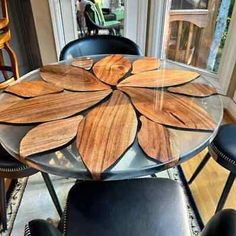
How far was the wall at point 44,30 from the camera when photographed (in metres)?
2.20

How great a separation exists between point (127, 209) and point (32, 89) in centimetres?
Result: 66

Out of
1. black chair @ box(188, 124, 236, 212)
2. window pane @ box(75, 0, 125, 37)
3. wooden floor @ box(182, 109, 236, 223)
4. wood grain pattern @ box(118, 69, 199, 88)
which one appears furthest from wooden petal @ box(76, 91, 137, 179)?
window pane @ box(75, 0, 125, 37)

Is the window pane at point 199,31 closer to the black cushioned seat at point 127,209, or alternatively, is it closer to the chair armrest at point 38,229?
the black cushioned seat at point 127,209

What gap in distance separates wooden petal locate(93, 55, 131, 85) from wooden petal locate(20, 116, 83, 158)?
1.20 ft

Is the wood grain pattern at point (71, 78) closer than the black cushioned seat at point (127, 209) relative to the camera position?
No

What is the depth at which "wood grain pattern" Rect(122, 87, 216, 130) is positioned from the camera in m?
0.85

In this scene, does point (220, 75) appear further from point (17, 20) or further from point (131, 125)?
point (17, 20)

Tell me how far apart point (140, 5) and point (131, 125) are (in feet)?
5.63

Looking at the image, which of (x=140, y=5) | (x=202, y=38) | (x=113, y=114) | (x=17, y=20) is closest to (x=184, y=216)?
(x=113, y=114)

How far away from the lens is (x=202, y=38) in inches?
96.3

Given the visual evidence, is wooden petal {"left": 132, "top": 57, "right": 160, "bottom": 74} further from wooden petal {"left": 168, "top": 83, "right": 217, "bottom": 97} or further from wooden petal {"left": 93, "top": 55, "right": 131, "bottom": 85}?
wooden petal {"left": 168, "top": 83, "right": 217, "bottom": 97}

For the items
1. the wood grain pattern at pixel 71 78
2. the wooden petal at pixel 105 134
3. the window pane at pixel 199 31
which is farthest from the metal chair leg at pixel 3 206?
the window pane at pixel 199 31

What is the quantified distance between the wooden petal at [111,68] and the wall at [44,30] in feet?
3.87

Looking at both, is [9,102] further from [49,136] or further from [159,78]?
[159,78]
